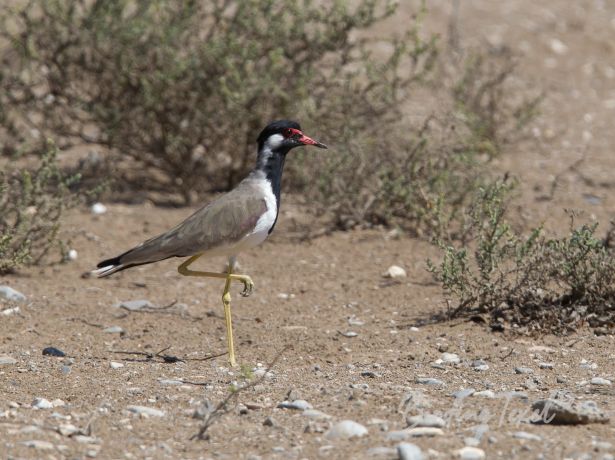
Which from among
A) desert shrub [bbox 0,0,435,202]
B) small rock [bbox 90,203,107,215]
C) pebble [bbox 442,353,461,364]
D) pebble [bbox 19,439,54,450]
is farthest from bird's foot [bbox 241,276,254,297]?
small rock [bbox 90,203,107,215]

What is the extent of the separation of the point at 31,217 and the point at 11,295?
3.36 feet

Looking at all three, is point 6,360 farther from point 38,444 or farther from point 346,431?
point 346,431

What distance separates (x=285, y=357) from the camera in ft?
20.6

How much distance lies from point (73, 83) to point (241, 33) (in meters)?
1.72

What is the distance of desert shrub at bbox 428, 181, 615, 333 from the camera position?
260 inches

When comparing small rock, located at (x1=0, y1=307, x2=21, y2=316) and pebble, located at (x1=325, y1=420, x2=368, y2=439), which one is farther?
small rock, located at (x1=0, y1=307, x2=21, y2=316)

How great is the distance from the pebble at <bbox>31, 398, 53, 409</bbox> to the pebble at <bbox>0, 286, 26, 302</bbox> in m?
2.24

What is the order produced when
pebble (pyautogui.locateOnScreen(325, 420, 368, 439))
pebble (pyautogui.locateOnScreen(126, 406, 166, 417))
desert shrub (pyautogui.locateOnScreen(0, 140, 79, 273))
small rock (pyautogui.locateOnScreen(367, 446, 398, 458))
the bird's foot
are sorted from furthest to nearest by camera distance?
desert shrub (pyautogui.locateOnScreen(0, 140, 79, 273))
the bird's foot
pebble (pyautogui.locateOnScreen(126, 406, 166, 417))
pebble (pyautogui.locateOnScreen(325, 420, 368, 439))
small rock (pyautogui.locateOnScreen(367, 446, 398, 458))

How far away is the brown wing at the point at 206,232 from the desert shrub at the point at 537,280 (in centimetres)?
124

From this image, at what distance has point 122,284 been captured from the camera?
796 cm

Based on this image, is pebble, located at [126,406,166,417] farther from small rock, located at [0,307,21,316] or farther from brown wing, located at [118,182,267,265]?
small rock, located at [0,307,21,316]

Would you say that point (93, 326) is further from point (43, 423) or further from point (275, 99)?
point (275, 99)

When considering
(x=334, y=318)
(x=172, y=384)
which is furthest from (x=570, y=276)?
(x=172, y=384)

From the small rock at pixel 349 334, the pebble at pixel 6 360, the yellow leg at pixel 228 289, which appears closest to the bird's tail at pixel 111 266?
the yellow leg at pixel 228 289
